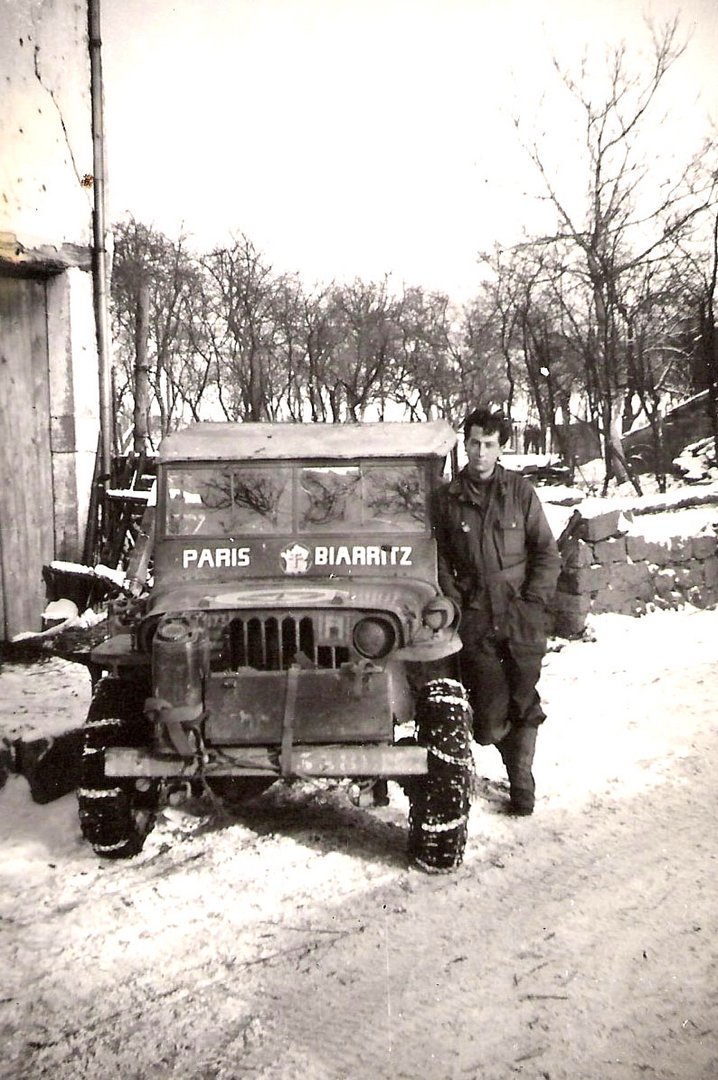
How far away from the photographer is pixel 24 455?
8.18 metres

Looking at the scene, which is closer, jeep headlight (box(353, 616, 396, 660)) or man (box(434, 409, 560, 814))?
jeep headlight (box(353, 616, 396, 660))

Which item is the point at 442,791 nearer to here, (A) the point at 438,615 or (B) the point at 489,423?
(A) the point at 438,615

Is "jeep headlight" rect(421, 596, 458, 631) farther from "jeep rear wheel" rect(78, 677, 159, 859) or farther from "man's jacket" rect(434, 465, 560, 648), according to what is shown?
"jeep rear wheel" rect(78, 677, 159, 859)

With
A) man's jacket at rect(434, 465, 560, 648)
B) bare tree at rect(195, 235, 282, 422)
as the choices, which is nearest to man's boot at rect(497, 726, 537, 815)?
man's jacket at rect(434, 465, 560, 648)

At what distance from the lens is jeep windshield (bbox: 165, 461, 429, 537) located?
4809 mm

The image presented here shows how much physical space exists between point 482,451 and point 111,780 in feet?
7.93

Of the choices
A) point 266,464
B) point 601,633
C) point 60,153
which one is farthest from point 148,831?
point 60,153

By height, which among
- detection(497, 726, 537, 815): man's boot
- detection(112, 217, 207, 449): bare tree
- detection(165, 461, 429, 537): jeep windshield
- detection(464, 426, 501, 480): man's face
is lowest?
detection(497, 726, 537, 815): man's boot

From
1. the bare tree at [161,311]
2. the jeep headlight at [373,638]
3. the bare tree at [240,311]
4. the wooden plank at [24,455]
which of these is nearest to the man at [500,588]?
the jeep headlight at [373,638]

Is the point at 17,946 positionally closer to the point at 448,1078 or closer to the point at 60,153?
the point at 448,1078

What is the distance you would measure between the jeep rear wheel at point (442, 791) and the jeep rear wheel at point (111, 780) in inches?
51.4

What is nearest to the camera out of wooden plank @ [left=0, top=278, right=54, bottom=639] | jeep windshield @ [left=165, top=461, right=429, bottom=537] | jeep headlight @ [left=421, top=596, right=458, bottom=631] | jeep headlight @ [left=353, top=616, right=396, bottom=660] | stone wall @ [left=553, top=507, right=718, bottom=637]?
jeep headlight @ [left=353, top=616, right=396, bottom=660]

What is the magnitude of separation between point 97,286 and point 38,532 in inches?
99.3

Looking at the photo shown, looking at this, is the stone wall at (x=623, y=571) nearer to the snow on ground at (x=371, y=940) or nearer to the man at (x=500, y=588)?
the snow on ground at (x=371, y=940)
